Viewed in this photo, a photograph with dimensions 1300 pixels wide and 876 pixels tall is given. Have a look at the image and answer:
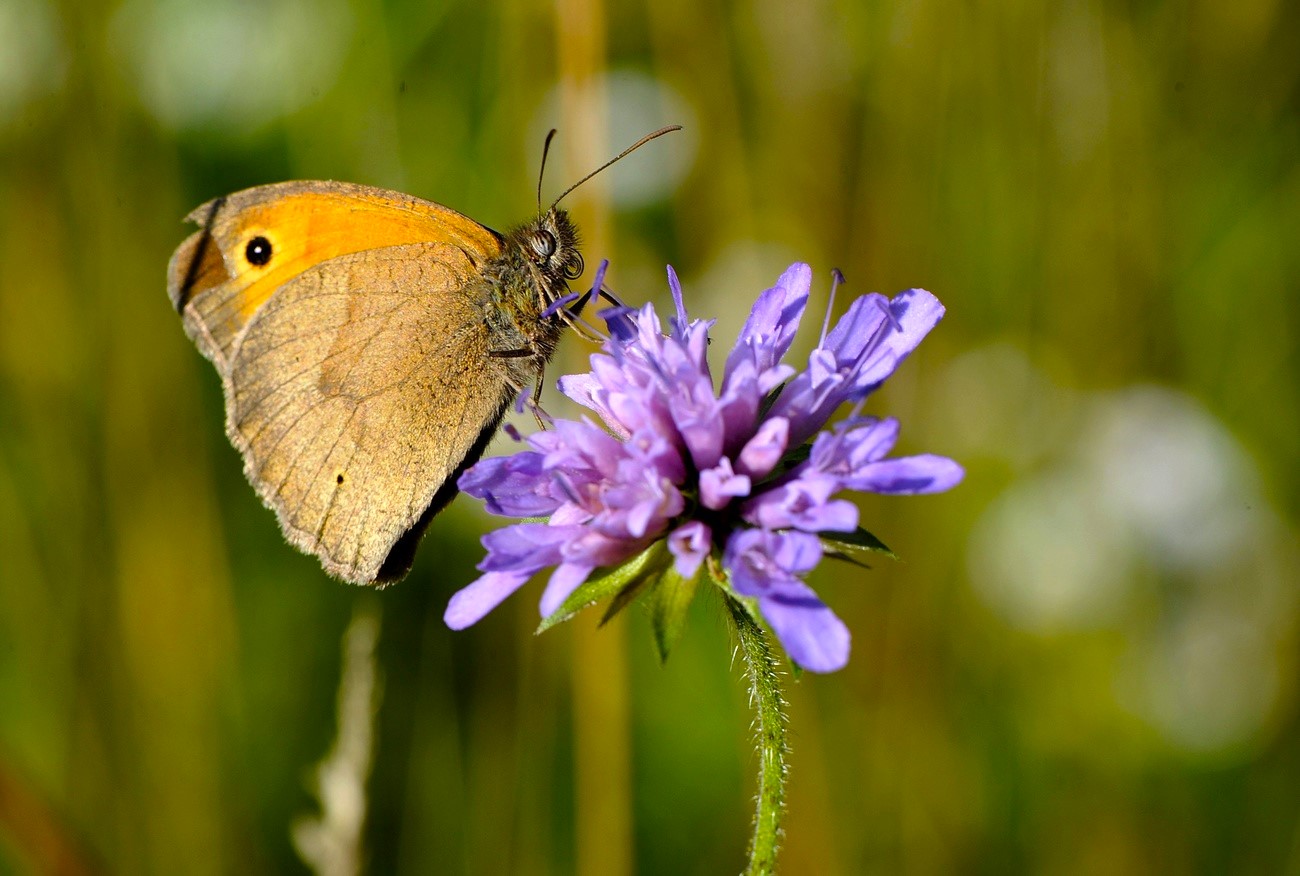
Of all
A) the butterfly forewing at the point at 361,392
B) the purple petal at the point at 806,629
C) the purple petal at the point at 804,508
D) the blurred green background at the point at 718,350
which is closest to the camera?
the purple petal at the point at 806,629

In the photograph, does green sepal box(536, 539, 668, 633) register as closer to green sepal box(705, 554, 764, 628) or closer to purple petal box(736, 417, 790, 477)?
green sepal box(705, 554, 764, 628)

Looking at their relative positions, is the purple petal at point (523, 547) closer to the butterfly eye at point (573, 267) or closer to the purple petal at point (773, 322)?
the purple petal at point (773, 322)

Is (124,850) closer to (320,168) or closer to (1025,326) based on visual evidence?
(320,168)

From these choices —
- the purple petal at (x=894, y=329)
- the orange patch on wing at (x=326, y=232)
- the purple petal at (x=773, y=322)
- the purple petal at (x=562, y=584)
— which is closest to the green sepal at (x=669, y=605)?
the purple petal at (x=562, y=584)

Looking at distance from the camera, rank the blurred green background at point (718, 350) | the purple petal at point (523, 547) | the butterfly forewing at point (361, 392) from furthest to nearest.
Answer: the blurred green background at point (718, 350) → the butterfly forewing at point (361, 392) → the purple petal at point (523, 547)

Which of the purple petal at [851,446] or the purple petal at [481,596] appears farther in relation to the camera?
the purple petal at [481,596]

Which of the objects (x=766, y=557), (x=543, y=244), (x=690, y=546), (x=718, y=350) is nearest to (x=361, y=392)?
(x=543, y=244)

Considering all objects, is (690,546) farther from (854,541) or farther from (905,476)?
(905,476)
